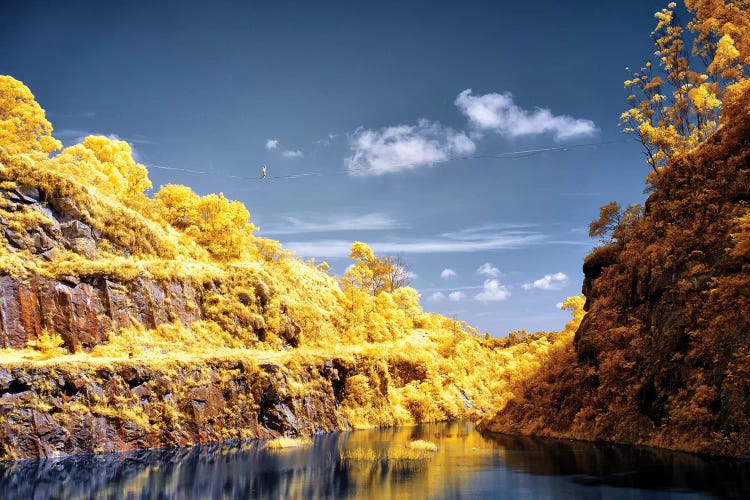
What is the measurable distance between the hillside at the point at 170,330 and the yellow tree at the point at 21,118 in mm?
161

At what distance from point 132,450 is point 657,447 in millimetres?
32155

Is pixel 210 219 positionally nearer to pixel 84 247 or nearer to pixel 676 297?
pixel 84 247

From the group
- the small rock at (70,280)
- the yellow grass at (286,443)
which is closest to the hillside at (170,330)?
the small rock at (70,280)

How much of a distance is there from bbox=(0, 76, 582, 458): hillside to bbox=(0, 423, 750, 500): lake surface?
383 cm

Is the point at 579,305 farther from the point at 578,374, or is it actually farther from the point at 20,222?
the point at 20,222

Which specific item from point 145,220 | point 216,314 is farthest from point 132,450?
point 145,220

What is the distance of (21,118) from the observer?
69938 mm

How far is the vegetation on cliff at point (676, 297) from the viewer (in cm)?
3203

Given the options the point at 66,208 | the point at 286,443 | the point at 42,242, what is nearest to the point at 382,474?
the point at 286,443

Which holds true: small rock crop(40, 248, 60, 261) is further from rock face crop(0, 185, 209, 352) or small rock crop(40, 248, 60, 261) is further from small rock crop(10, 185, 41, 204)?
small rock crop(10, 185, 41, 204)

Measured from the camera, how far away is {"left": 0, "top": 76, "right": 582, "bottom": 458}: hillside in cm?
3962

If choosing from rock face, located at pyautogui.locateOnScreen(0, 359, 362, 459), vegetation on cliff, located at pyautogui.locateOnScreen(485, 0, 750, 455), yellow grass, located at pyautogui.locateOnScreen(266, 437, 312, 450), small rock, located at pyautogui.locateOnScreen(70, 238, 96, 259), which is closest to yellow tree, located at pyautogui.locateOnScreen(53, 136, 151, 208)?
small rock, located at pyautogui.locateOnScreen(70, 238, 96, 259)

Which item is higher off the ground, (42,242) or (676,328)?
(42,242)

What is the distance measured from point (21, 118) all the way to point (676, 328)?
70.2 metres
